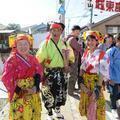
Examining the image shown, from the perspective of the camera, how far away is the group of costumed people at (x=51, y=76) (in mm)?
5180

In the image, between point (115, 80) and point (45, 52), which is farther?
point (115, 80)

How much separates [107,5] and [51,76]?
747 inches

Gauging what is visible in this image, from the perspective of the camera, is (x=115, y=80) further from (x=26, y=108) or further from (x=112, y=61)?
(x=26, y=108)

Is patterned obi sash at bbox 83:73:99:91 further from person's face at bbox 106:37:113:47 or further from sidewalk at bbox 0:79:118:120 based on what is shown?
person's face at bbox 106:37:113:47

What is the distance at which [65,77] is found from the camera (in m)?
7.01

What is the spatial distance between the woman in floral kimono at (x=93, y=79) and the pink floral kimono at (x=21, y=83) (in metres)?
0.85

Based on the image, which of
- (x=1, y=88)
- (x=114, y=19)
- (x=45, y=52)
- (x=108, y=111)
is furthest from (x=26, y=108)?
(x=114, y=19)

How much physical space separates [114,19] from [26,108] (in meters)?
41.3

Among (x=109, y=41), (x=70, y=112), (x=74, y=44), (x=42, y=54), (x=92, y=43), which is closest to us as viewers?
(x=92, y=43)

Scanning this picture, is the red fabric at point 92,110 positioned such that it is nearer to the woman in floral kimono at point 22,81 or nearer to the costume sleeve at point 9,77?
Result: the woman in floral kimono at point 22,81

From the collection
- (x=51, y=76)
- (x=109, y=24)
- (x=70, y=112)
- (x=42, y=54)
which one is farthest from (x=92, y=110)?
(x=109, y=24)

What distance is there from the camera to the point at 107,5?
25156 millimetres

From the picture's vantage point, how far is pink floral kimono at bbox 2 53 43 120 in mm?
5113

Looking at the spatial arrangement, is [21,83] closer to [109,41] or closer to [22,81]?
[22,81]
